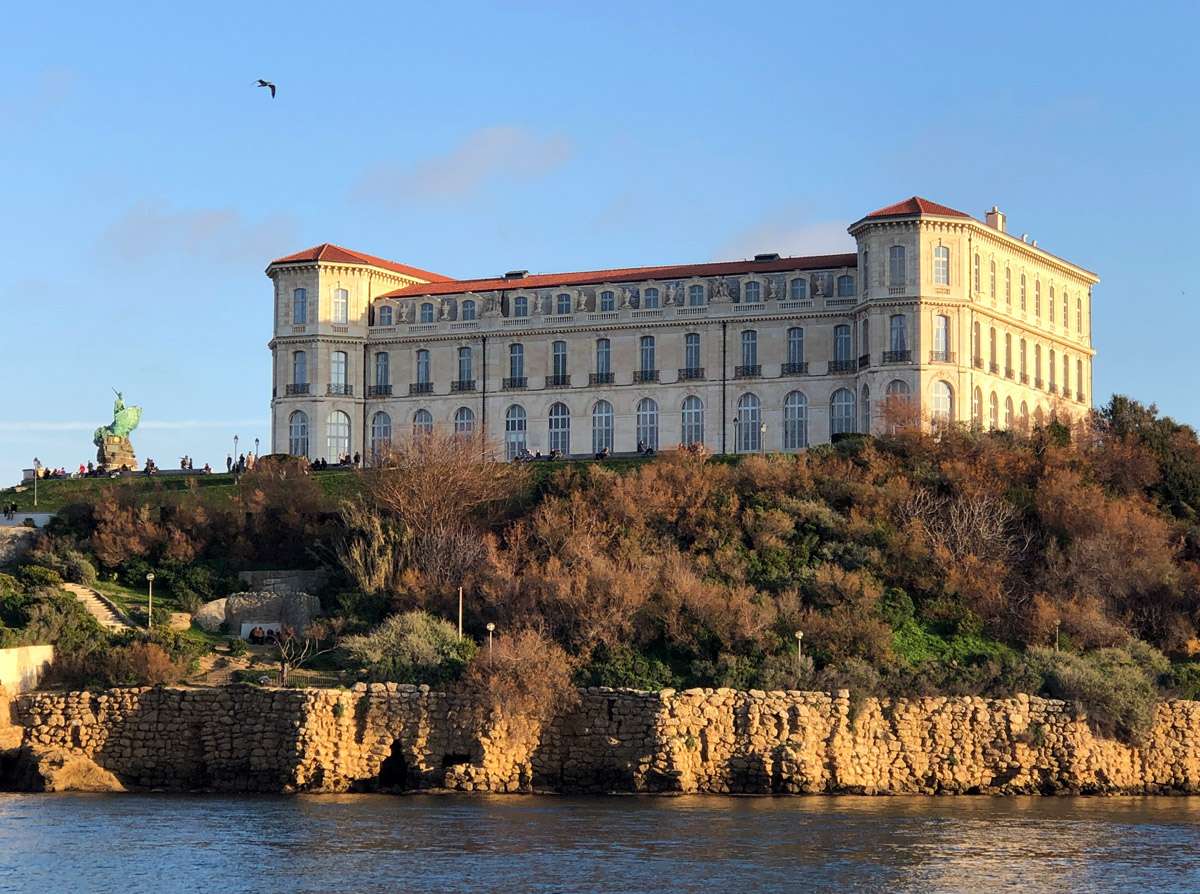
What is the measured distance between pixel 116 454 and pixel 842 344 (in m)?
31.7

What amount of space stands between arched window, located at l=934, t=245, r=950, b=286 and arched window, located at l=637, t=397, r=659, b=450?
43.2 ft

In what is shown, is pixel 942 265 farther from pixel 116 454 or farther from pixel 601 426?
pixel 116 454

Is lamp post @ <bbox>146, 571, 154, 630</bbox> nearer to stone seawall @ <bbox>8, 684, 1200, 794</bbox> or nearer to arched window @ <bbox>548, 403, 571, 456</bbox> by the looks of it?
stone seawall @ <bbox>8, 684, 1200, 794</bbox>

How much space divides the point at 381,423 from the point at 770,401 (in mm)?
17857

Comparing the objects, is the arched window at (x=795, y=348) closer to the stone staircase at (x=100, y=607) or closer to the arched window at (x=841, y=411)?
the arched window at (x=841, y=411)

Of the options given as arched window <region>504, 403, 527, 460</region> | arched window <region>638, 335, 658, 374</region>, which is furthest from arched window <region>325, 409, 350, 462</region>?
arched window <region>638, 335, 658, 374</region>

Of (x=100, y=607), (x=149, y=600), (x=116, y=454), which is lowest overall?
(x=100, y=607)

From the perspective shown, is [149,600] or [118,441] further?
[118,441]

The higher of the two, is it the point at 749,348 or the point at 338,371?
the point at 749,348

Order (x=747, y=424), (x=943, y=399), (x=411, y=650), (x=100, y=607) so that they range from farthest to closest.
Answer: (x=747, y=424) < (x=943, y=399) < (x=100, y=607) < (x=411, y=650)

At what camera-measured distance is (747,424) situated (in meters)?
88.6

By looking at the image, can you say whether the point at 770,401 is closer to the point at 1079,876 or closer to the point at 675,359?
the point at 675,359

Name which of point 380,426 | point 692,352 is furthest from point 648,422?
point 380,426

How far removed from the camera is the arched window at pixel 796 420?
87188mm
